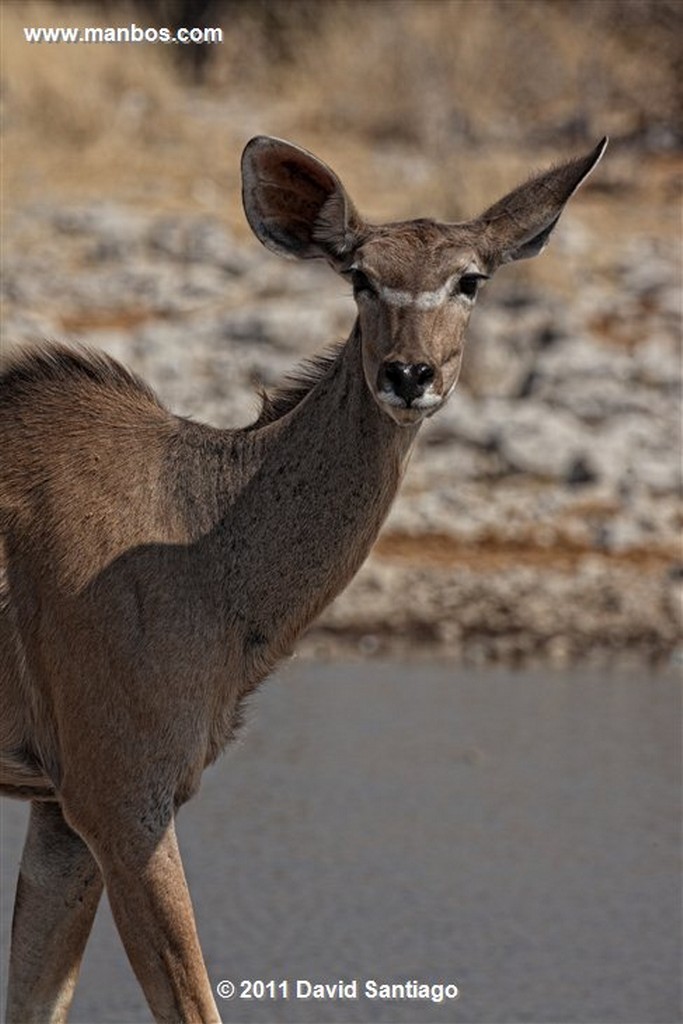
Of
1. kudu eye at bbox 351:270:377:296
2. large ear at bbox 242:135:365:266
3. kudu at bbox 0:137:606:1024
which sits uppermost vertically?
large ear at bbox 242:135:365:266

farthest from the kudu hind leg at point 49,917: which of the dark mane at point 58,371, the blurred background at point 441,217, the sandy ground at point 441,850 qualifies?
A: the blurred background at point 441,217

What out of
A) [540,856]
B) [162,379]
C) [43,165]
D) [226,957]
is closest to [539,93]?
[43,165]

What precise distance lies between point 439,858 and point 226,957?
4.67 ft

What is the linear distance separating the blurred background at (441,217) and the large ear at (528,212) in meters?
5.89

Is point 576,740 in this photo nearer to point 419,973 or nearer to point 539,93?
point 419,973

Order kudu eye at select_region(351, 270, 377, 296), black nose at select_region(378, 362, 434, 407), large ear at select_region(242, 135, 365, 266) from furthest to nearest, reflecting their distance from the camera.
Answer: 1. large ear at select_region(242, 135, 365, 266)
2. kudu eye at select_region(351, 270, 377, 296)
3. black nose at select_region(378, 362, 434, 407)

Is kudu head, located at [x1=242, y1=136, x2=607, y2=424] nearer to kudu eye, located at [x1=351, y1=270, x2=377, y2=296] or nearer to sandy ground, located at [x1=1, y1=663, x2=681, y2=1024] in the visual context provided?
kudu eye, located at [x1=351, y1=270, x2=377, y2=296]

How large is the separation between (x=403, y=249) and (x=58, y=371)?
115 cm

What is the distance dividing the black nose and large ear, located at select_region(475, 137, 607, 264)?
639 mm

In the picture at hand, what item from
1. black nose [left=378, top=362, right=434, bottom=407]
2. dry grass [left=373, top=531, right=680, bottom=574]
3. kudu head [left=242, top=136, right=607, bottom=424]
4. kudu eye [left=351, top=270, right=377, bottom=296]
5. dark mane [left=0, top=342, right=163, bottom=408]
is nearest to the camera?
black nose [left=378, top=362, right=434, bottom=407]

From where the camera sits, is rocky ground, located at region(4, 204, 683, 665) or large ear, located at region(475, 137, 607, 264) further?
rocky ground, located at region(4, 204, 683, 665)

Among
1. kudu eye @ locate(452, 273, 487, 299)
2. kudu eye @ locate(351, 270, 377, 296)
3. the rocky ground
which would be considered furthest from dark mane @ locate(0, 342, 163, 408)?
the rocky ground

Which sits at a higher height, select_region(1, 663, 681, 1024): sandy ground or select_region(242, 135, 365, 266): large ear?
select_region(242, 135, 365, 266): large ear

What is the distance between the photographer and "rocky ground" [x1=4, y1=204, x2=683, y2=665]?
12.9m
